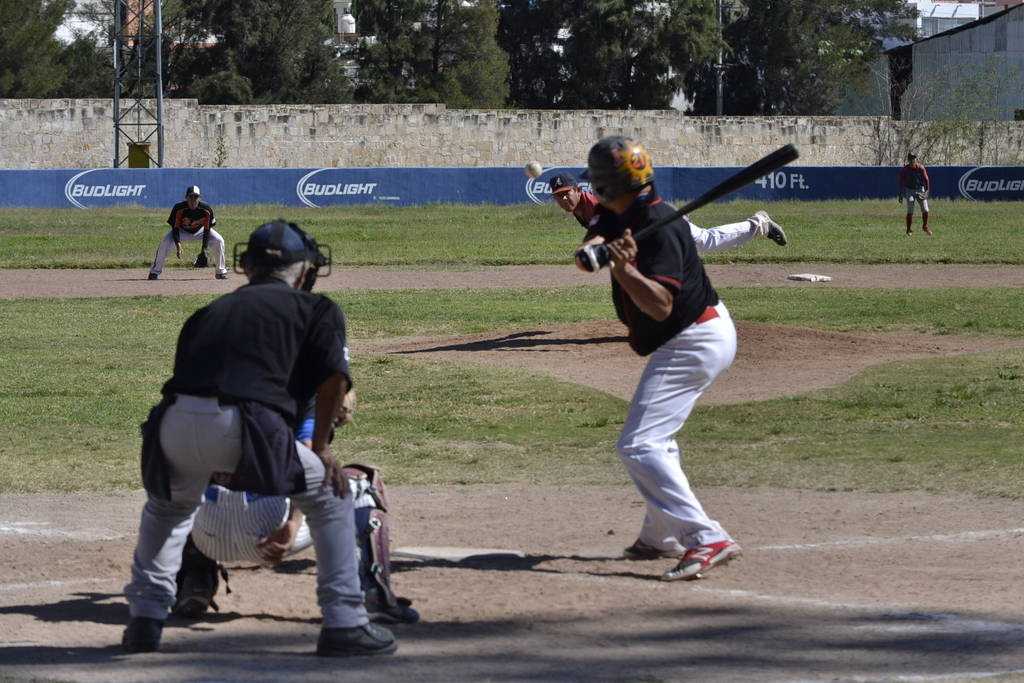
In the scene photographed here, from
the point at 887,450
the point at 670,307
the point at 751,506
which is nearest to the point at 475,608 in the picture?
the point at 670,307

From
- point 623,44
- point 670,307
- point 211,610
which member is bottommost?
point 211,610

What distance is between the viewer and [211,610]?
19.3 feet

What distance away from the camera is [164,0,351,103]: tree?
65125 mm

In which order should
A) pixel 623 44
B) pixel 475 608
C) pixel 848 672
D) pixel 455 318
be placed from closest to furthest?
pixel 848 672, pixel 475 608, pixel 455 318, pixel 623 44

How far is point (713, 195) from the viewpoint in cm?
604

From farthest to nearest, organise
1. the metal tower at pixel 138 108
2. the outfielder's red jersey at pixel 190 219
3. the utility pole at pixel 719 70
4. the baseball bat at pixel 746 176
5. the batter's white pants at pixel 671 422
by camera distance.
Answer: the utility pole at pixel 719 70
the metal tower at pixel 138 108
the outfielder's red jersey at pixel 190 219
the batter's white pants at pixel 671 422
the baseball bat at pixel 746 176

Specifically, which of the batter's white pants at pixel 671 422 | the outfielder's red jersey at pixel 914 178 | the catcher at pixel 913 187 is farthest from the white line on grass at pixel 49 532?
the outfielder's red jersey at pixel 914 178

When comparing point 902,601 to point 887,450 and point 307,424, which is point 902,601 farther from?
point 887,450

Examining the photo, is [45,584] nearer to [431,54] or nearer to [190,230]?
[190,230]

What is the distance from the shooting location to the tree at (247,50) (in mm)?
65125

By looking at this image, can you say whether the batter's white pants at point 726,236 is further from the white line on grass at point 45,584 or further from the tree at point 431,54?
the tree at point 431,54

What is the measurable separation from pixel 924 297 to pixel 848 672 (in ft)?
50.1

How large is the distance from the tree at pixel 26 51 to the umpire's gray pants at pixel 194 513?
61.2 meters

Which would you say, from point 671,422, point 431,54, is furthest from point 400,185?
point 671,422
